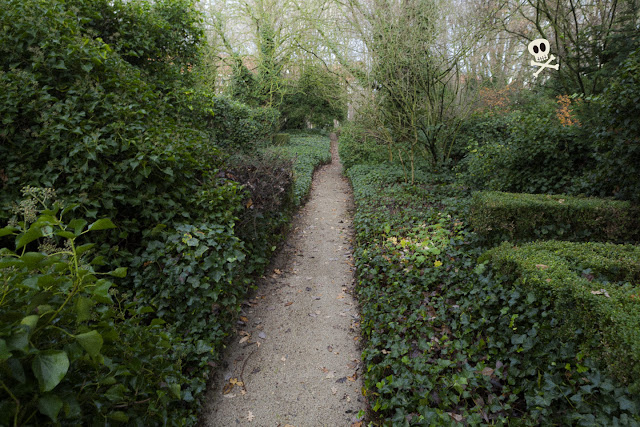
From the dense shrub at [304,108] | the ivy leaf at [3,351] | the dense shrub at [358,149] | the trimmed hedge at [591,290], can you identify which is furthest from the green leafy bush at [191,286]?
the dense shrub at [304,108]

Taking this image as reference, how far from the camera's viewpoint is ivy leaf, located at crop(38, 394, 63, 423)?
1.10 meters

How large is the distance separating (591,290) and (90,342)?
316cm

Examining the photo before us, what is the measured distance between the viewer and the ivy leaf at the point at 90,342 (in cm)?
116

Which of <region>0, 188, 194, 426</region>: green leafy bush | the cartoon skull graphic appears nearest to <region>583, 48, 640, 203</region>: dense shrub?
the cartoon skull graphic

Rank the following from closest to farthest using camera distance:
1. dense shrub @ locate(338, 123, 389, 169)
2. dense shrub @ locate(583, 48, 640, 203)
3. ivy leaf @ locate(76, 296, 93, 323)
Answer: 1. ivy leaf @ locate(76, 296, 93, 323)
2. dense shrub @ locate(583, 48, 640, 203)
3. dense shrub @ locate(338, 123, 389, 169)

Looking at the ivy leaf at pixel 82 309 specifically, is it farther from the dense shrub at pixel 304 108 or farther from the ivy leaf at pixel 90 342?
the dense shrub at pixel 304 108

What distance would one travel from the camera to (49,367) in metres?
1.09

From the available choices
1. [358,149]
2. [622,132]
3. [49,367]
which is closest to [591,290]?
[622,132]

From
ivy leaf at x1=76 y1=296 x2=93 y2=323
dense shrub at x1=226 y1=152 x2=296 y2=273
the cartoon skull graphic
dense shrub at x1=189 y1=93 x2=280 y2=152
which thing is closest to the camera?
ivy leaf at x1=76 y1=296 x2=93 y2=323

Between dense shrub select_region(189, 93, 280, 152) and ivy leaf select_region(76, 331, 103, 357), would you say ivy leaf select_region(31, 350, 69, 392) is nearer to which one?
ivy leaf select_region(76, 331, 103, 357)

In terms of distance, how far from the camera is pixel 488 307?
3.21m

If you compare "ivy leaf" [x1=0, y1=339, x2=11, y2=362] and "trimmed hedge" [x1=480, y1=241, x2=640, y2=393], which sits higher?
"ivy leaf" [x1=0, y1=339, x2=11, y2=362]

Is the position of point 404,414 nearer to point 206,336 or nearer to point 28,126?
point 206,336

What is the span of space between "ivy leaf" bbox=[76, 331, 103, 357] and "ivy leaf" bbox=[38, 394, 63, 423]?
187mm
